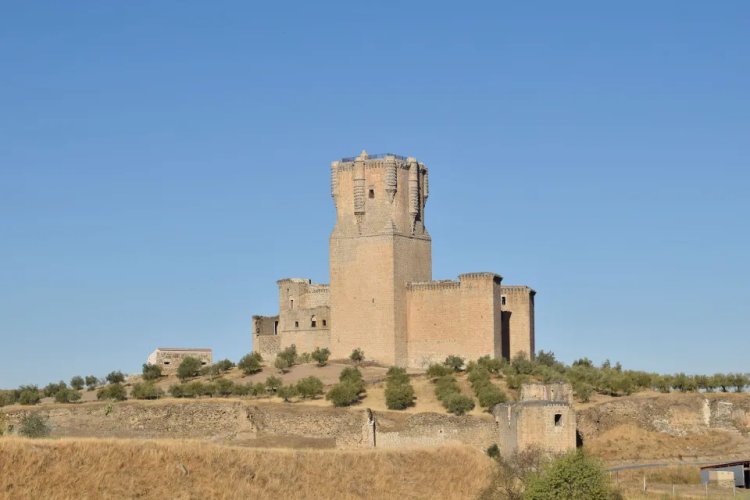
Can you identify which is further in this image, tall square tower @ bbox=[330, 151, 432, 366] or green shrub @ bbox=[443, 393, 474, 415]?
tall square tower @ bbox=[330, 151, 432, 366]

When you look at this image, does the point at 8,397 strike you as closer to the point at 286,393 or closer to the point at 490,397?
the point at 286,393

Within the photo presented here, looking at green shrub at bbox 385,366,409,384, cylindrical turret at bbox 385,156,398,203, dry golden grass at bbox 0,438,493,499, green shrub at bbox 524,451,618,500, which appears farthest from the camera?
cylindrical turret at bbox 385,156,398,203

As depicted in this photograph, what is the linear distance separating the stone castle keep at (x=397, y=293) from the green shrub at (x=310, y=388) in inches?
193

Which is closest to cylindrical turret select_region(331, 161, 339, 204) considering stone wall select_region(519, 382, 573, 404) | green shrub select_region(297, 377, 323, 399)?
green shrub select_region(297, 377, 323, 399)

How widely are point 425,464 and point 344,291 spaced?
57.0 feet

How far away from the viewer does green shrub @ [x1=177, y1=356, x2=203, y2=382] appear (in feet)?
166

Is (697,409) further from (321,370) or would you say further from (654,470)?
(321,370)

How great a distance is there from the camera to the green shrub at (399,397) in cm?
4325

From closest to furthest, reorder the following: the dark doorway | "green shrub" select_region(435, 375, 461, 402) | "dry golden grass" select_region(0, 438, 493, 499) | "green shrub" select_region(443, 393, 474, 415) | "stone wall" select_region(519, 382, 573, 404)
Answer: "dry golden grass" select_region(0, 438, 493, 499) → "stone wall" select_region(519, 382, 573, 404) → "green shrub" select_region(443, 393, 474, 415) → "green shrub" select_region(435, 375, 461, 402) → the dark doorway

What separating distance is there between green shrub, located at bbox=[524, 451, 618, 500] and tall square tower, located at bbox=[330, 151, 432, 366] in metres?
19.6

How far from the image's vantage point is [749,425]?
1716 inches

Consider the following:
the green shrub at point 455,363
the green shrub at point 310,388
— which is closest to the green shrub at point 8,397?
the green shrub at point 310,388

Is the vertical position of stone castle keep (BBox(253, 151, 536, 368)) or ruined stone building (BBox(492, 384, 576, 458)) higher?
stone castle keep (BBox(253, 151, 536, 368))

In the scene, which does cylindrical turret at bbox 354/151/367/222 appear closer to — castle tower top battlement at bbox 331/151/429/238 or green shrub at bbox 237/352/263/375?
castle tower top battlement at bbox 331/151/429/238
